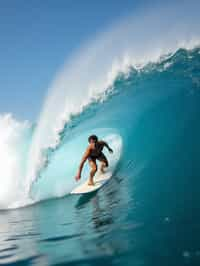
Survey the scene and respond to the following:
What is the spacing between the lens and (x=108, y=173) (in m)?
9.91

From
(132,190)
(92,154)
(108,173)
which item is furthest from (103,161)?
(132,190)

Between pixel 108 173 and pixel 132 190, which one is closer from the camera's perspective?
pixel 132 190

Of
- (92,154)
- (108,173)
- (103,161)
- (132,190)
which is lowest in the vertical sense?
(132,190)

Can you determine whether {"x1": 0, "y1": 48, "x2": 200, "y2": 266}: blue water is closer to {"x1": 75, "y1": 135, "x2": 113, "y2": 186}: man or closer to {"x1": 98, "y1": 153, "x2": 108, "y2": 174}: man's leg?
{"x1": 98, "y1": 153, "x2": 108, "y2": 174}: man's leg

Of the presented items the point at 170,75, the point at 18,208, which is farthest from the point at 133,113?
the point at 18,208

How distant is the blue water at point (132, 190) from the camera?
3.33 meters

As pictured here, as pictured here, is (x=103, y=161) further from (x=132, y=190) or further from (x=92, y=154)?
(x=132, y=190)

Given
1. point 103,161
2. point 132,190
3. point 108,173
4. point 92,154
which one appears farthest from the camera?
point 108,173

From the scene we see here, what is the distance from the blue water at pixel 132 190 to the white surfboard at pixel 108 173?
24 cm

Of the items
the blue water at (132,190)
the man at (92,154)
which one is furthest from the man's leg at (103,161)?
the blue water at (132,190)

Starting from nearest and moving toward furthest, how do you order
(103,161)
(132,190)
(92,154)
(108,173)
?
1. (132,190)
2. (92,154)
3. (103,161)
4. (108,173)

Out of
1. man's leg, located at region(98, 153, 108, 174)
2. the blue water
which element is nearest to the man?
man's leg, located at region(98, 153, 108, 174)

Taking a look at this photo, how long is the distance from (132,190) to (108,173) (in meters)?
2.78

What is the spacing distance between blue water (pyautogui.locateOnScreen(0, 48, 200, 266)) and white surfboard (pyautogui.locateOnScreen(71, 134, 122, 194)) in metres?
0.24
